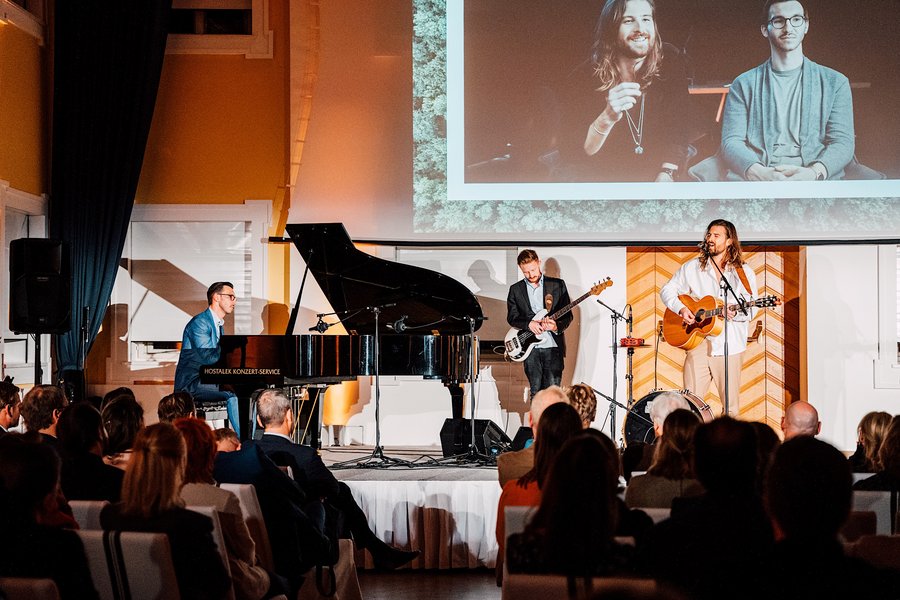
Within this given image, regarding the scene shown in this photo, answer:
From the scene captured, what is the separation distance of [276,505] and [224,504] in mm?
698

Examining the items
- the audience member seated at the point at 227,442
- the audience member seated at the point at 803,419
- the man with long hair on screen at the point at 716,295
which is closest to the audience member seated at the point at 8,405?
the audience member seated at the point at 227,442

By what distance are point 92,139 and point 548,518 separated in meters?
7.59

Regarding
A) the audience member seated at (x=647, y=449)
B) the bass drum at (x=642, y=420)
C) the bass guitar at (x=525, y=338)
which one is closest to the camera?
the audience member seated at (x=647, y=449)

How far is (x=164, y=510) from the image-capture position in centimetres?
270

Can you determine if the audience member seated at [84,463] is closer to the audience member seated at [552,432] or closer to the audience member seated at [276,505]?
the audience member seated at [276,505]

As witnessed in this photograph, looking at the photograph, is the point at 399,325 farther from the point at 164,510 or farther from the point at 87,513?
the point at 164,510

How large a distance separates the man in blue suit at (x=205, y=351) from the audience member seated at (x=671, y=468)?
4.14m

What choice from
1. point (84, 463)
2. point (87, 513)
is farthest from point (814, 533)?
point (84, 463)

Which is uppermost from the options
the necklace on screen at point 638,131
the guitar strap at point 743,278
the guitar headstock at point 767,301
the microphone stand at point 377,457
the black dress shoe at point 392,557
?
the necklace on screen at point 638,131

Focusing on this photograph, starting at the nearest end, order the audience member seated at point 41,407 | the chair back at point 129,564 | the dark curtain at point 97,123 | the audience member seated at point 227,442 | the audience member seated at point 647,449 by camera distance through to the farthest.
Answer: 1. the chair back at point 129,564
2. the audience member seated at point 227,442
3. the audience member seated at point 647,449
4. the audience member seated at point 41,407
5. the dark curtain at point 97,123

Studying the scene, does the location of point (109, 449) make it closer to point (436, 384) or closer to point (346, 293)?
point (346, 293)

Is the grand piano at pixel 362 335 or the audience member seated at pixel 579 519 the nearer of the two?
the audience member seated at pixel 579 519

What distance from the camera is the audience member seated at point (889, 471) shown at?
3.22 m

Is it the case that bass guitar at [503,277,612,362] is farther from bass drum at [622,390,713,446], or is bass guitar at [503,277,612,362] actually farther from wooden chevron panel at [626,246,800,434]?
wooden chevron panel at [626,246,800,434]
